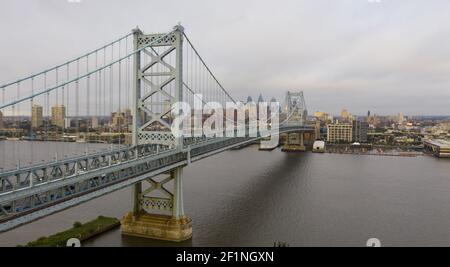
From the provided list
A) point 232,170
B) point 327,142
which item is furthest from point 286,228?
point 327,142

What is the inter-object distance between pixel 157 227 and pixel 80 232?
168 cm

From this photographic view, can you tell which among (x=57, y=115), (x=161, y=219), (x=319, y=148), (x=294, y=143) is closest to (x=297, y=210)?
(x=161, y=219)

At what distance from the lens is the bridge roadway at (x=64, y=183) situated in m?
4.71

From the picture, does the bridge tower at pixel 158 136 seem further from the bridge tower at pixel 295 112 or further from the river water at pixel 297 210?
the bridge tower at pixel 295 112

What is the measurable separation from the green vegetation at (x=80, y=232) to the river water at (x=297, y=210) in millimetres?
223

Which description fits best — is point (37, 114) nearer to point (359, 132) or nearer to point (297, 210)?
point (297, 210)

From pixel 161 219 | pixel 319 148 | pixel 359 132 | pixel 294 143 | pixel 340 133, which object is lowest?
pixel 161 219

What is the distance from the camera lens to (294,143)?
35125 millimetres

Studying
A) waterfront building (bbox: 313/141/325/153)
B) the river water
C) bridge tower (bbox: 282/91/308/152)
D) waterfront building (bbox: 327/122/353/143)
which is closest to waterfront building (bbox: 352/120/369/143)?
waterfront building (bbox: 327/122/353/143)

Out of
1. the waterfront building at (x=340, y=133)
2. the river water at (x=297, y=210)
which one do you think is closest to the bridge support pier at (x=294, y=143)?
the waterfront building at (x=340, y=133)

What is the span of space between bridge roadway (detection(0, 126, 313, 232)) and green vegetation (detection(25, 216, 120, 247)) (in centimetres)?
203
